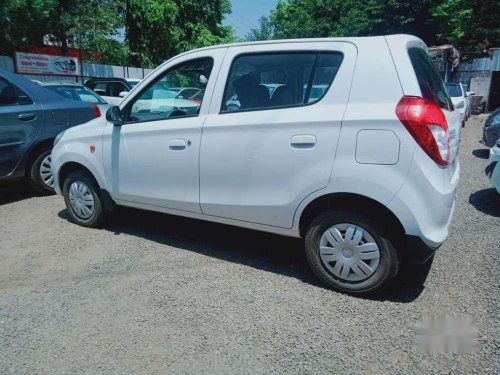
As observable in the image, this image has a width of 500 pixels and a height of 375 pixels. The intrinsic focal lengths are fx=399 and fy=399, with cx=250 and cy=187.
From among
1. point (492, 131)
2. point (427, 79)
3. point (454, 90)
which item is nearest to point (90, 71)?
point (454, 90)

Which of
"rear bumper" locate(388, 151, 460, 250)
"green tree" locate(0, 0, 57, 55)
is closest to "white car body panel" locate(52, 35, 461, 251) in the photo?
"rear bumper" locate(388, 151, 460, 250)

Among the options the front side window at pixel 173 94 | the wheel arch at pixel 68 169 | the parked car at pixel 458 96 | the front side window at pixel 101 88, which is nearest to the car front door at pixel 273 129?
the front side window at pixel 173 94

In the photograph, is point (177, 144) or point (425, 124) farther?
point (177, 144)

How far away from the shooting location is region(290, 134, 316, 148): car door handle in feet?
9.47

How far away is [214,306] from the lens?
9.84 feet

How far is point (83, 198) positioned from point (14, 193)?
7.99 feet

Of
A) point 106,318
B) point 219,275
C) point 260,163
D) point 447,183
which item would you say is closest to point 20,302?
point 106,318

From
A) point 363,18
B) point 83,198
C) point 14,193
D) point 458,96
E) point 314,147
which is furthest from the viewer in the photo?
point 363,18

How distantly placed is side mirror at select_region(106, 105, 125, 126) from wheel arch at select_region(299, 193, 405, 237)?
80.7 inches

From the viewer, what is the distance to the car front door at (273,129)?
113 inches

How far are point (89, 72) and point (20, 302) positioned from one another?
18.7 meters

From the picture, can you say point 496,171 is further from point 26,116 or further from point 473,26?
point 473,26

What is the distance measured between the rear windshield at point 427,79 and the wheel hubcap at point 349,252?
106 cm

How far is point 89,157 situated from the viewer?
4.21 m
